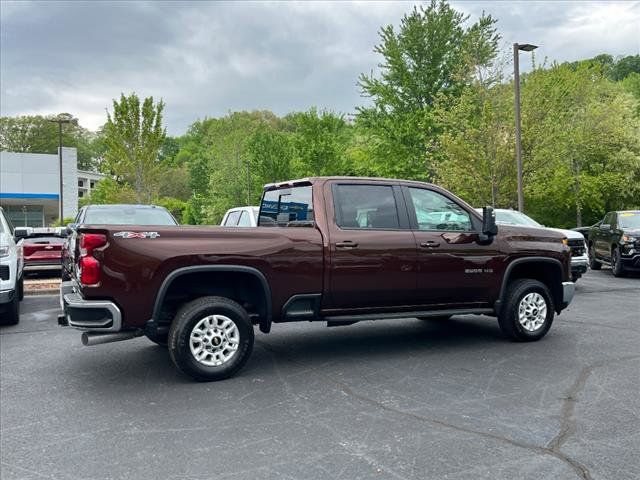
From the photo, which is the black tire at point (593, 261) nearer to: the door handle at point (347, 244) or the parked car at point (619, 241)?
the parked car at point (619, 241)

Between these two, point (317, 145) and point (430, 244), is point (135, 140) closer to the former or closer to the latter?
point (317, 145)

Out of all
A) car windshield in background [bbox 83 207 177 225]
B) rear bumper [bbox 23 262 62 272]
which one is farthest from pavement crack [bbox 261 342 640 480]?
rear bumper [bbox 23 262 62 272]

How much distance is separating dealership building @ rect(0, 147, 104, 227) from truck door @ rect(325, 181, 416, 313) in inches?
1913

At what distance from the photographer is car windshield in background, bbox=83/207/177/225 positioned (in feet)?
34.2

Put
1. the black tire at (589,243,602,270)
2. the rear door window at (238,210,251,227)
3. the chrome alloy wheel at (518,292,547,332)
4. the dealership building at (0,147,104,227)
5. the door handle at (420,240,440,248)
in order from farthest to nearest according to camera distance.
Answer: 1. the dealership building at (0,147,104,227)
2. the black tire at (589,243,602,270)
3. the rear door window at (238,210,251,227)
4. the chrome alloy wheel at (518,292,547,332)
5. the door handle at (420,240,440,248)

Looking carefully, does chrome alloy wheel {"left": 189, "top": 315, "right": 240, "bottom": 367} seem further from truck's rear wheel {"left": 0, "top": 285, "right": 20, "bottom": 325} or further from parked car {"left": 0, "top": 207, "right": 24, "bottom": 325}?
truck's rear wheel {"left": 0, "top": 285, "right": 20, "bottom": 325}

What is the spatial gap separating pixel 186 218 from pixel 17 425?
66537 mm

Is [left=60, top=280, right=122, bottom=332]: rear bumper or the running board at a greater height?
[left=60, top=280, right=122, bottom=332]: rear bumper

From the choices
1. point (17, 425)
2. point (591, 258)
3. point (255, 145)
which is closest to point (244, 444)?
point (17, 425)

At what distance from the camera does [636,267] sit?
578 inches

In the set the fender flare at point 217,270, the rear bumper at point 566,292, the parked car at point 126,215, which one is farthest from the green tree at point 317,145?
the fender flare at point 217,270

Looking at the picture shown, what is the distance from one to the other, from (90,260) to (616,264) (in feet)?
45.9

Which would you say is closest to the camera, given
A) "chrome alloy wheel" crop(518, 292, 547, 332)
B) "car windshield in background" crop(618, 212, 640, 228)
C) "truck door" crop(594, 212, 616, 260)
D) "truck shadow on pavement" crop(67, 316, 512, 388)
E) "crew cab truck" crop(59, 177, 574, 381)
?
"crew cab truck" crop(59, 177, 574, 381)

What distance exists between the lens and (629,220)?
601 inches
